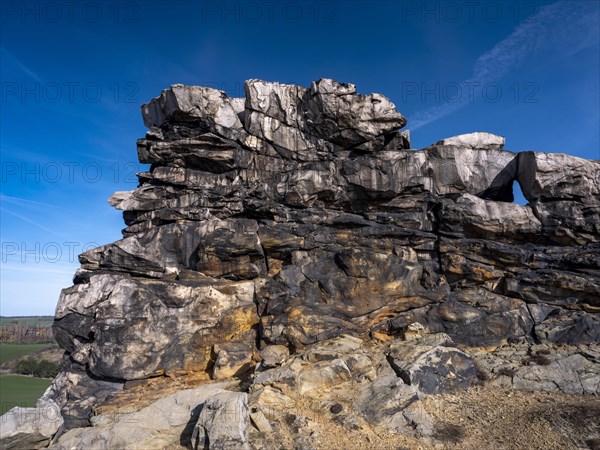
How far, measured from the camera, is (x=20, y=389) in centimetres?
6419

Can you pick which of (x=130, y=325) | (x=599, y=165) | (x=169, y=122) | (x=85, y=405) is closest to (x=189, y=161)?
(x=169, y=122)

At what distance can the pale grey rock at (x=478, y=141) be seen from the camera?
33.2m

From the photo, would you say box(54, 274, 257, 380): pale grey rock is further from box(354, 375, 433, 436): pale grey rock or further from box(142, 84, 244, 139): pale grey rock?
box(142, 84, 244, 139): pale grey rock

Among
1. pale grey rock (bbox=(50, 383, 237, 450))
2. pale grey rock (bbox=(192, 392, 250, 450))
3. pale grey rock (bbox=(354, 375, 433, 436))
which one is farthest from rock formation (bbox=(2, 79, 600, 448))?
pale grey rock (bbox=(192, 392, 250, 450))

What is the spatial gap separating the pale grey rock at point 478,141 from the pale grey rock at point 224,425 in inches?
1109

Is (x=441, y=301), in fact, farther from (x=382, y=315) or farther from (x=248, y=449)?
(x=248, y=449)

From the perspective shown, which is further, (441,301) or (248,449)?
(441,301)

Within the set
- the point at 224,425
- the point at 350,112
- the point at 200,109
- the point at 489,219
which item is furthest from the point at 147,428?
the point at 489,219

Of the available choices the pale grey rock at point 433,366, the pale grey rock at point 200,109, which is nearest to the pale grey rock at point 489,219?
the pale grey rock at point 433,366

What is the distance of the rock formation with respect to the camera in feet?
71.1

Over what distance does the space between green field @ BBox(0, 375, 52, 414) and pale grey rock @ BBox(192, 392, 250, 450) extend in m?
41.9

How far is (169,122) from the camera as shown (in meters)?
33.5

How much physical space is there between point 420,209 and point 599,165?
15.3m

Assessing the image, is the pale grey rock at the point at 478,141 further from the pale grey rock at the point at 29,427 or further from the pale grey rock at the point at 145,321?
the pale grey rock at the point at 29,427
